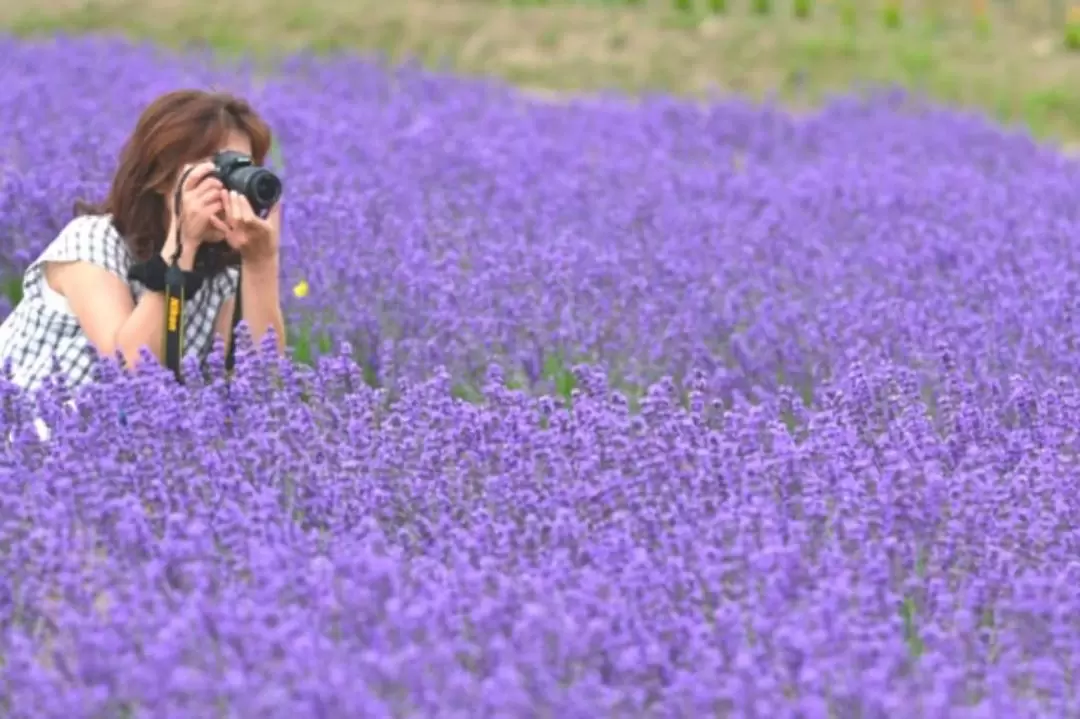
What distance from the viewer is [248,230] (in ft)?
12.8

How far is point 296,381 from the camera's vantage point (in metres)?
3.71

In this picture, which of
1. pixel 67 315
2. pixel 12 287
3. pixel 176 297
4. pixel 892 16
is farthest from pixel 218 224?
pixel 892 16

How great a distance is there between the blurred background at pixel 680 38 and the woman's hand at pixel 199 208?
7.24 meters

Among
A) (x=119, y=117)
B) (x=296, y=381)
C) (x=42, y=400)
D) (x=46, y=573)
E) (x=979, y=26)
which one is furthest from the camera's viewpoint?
(x=979, y=26)

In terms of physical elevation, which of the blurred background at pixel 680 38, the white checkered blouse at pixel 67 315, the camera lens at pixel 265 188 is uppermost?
the camera lens at pixel 265 188

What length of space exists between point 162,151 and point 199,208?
29 cm

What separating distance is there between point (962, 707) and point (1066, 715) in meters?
0.15

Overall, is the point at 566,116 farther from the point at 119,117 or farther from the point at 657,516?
the point at 657,516

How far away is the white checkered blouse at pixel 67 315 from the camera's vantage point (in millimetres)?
4055

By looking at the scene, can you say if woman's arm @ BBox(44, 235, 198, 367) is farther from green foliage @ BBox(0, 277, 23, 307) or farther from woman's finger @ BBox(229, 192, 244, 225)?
green foliage @ BBox(0, 277, 23, 307)

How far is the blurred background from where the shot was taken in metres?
11.6

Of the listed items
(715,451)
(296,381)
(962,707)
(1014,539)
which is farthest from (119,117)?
(962,707)

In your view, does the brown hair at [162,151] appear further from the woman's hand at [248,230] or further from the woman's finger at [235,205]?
the woman's finger at [235,205]

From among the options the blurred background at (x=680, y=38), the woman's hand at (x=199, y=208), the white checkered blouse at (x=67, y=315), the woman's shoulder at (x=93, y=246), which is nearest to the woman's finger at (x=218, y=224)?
the woman's hand at (x=199, y=208)
